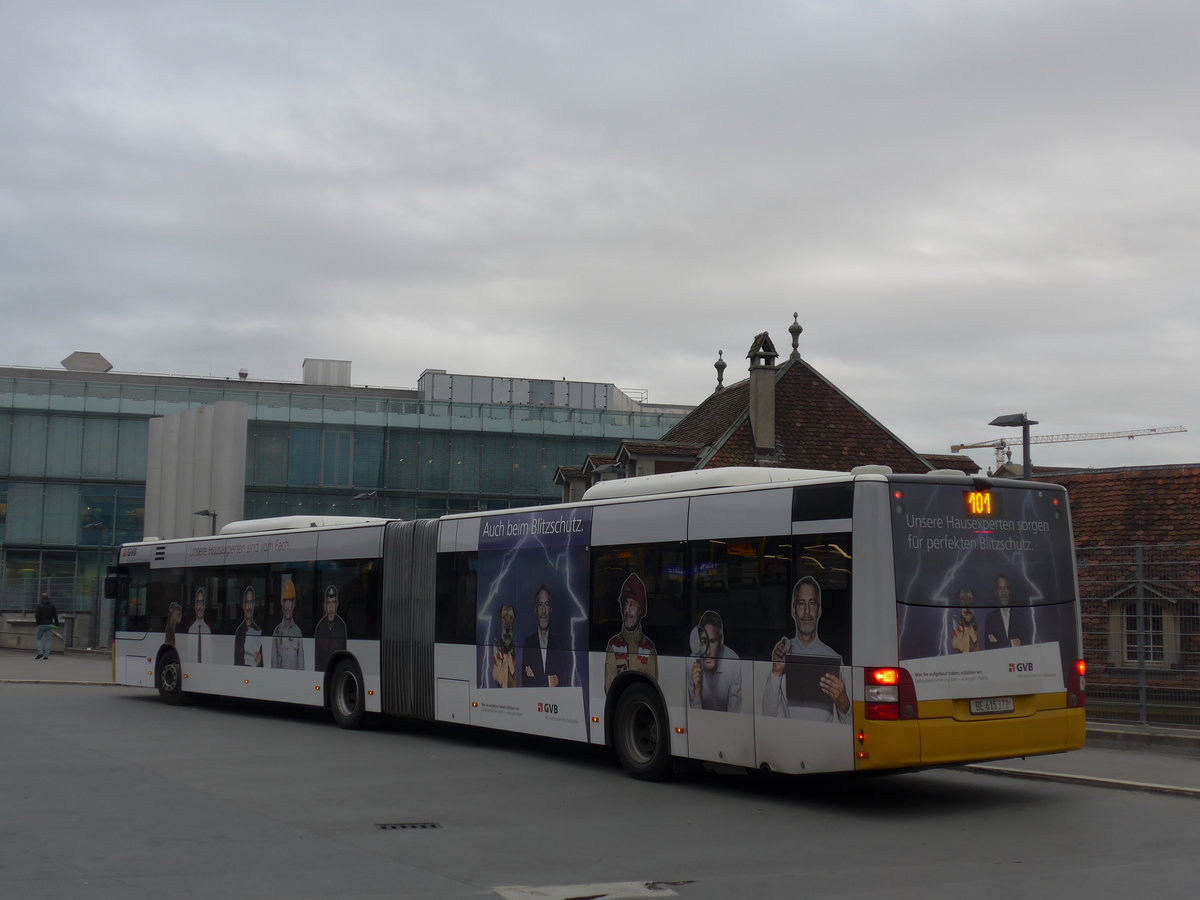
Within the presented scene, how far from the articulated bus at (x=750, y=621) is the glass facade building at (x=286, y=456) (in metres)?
40.5

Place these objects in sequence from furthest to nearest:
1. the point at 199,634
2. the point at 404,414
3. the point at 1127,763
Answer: the point at 404,414
the point at 199,634
the point at 1127,763

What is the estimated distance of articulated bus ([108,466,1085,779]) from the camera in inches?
471

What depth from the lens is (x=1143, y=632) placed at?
17.0 metres

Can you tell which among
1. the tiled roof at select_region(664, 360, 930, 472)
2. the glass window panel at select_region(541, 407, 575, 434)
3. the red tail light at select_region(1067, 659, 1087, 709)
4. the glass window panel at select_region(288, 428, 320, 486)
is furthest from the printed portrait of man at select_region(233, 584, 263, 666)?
the glass window panel at select_region(541, 407, 575, 434)

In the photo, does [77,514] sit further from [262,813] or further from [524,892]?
[524,892]

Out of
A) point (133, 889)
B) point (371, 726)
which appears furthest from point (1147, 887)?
point (371, 726)

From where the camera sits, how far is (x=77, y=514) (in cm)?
5828

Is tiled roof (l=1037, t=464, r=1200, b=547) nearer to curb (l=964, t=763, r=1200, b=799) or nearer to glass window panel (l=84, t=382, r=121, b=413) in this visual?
curb (l=964, t=763, r=1200, b=799)

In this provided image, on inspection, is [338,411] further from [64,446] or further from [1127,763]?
[1127,763]

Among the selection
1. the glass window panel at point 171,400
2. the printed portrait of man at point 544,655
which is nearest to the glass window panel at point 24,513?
the glass window panel at point 171,400

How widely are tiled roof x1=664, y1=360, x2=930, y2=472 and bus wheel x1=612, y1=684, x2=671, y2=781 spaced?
68.2ft

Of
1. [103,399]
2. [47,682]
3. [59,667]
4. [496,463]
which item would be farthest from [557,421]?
[47,682]

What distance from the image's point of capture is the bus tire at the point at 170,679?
24672 millimetres

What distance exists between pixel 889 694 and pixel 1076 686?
7.94 feet
